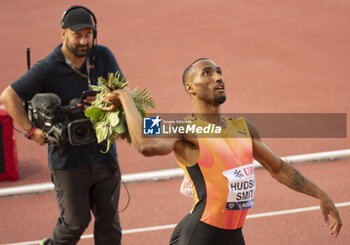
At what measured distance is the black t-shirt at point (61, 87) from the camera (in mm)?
5242

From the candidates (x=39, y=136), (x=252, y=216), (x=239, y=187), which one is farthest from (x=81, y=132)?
(x=252, y=216)

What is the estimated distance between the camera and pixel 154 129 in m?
3.77

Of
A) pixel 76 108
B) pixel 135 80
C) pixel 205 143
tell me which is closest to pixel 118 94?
pixel 205 143

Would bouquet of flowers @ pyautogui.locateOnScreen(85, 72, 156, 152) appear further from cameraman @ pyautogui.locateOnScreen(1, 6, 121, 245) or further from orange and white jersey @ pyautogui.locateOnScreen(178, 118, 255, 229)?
cameraman @ pyautogui.locateOnScreen(1, 6, 121, 245)

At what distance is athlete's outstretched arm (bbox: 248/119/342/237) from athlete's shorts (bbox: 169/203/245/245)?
0.55 metres

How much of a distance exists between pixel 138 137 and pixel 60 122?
1891mm

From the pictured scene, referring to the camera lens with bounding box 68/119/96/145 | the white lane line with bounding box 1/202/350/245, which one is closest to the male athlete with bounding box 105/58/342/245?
the camera lens with bounding box 68/119/96/145

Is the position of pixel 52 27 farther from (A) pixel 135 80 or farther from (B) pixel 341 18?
(B) pixel 341 18

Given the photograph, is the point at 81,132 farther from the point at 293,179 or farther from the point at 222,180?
the point at 293,179

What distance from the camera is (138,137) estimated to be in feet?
11.5

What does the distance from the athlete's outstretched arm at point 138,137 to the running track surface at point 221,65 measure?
315cm

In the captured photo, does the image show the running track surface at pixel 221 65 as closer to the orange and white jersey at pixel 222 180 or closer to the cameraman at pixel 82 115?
the cameraman at pixel 82 115

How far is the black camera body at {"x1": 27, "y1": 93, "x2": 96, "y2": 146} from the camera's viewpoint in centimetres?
504

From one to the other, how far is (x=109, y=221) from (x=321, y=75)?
8.37 meters
